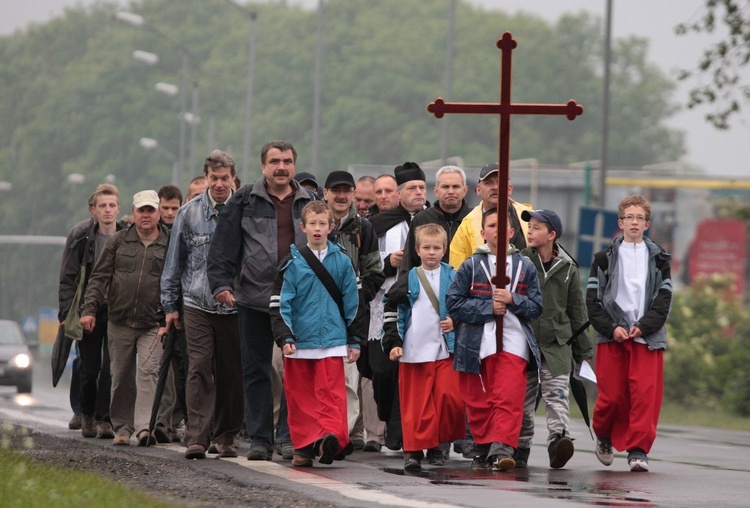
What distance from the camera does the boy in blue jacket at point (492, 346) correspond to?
11445 mm

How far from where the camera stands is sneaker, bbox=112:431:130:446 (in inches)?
528

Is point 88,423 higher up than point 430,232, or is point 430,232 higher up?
point 430,232

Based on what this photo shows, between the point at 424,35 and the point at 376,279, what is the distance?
84.3 m

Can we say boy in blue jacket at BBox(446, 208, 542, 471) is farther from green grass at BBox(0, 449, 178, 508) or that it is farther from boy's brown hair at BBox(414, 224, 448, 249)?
green grass at BBox(0, 449, 178, 508)

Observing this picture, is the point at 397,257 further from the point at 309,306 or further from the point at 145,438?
the point at 145,438

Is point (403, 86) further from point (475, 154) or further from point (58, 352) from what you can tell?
point (58, 352)

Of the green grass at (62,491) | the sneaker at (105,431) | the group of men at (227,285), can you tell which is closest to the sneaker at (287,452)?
the group of men at (227,285)

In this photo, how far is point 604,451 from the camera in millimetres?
12242

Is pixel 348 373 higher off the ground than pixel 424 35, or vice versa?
pixel 424 35

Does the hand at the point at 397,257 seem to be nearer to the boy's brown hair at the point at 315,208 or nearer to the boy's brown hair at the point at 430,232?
the boy's brown hair at the point at 430,232

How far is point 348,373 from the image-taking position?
44.2 feet

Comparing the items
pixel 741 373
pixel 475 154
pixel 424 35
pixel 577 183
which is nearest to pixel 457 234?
pixel 741 373

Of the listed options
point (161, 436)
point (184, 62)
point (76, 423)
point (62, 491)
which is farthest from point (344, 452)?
point (184, 62)

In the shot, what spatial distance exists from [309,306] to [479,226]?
1662 millimetres
